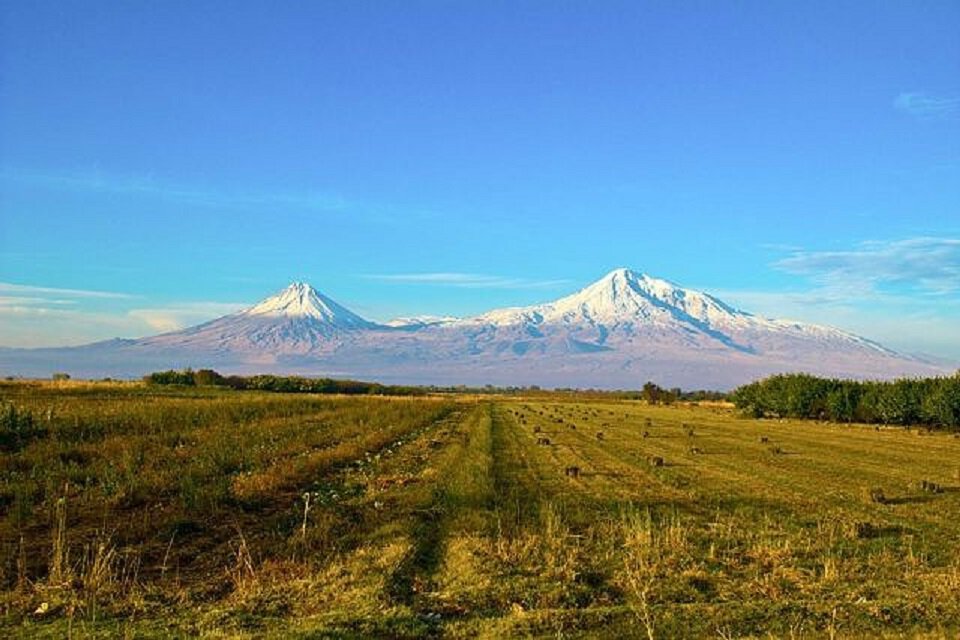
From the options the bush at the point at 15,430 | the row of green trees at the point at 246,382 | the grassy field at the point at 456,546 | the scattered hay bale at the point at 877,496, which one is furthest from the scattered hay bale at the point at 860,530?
the row of green trees at the point at 246,382

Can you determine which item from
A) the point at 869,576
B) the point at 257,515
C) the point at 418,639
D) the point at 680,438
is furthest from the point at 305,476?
the point at 680,438

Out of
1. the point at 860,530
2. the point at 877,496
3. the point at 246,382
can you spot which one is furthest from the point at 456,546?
the point at 246,382

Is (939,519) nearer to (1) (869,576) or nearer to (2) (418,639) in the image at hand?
(1) (869,576)

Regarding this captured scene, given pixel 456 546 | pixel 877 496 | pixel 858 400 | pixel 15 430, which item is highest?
pixel 858 400

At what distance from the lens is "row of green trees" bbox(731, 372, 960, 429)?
6438 centimetres

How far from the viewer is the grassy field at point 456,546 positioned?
31.4 feet

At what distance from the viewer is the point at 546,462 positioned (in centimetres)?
2889

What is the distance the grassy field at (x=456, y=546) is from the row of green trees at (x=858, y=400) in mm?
42309

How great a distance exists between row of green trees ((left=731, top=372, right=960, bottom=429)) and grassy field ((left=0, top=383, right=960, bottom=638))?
1666 inches

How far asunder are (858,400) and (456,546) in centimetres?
7453

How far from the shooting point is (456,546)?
1364 centimetres

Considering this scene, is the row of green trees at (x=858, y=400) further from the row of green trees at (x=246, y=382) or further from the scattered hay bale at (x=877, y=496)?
the row of green trees at (x=246, y=382)

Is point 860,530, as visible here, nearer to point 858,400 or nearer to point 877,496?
point 877,496

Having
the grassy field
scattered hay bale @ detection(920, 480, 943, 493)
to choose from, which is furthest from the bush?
scattered hay bale @ detection(920, 480, 943, 493)
